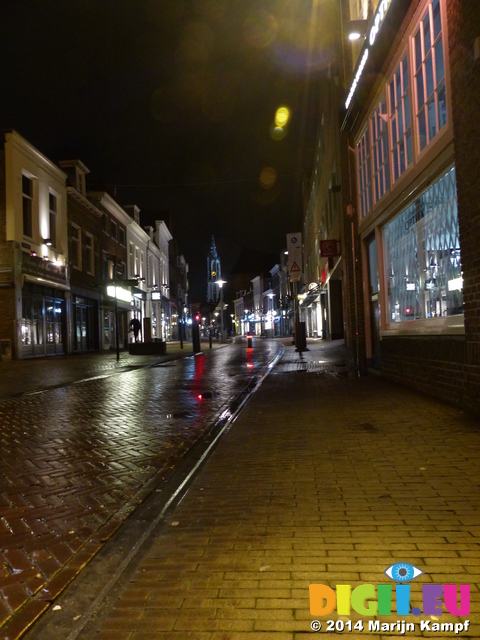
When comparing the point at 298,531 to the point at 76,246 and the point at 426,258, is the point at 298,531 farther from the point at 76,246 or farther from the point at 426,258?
the point at 76,246

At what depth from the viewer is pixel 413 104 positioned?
31.2 ft

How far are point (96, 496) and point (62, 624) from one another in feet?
6.90

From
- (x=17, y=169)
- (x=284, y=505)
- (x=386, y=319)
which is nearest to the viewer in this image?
(x=284, y=505)

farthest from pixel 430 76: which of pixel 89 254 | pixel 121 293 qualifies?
pixel 121 293

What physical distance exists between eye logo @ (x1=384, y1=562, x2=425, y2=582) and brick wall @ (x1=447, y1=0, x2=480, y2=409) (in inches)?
176

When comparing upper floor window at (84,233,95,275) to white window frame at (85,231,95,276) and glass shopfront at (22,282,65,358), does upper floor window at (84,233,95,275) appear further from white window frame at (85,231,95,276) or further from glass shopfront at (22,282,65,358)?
glass shopfront at (22,282,65,358)

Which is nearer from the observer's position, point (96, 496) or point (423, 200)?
point (96, 496)

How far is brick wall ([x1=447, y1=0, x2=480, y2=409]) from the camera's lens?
6.99 m

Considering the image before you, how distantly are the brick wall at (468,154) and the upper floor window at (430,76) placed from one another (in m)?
0.78

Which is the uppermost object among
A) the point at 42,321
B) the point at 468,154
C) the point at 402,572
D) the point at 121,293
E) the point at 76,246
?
the point at 76,246

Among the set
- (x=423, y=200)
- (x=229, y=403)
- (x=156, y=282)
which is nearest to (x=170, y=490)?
(x=229, y=403)

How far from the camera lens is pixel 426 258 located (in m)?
9.56

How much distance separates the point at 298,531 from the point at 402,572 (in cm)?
85

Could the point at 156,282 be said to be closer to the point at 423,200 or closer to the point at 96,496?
the point at 423,200
